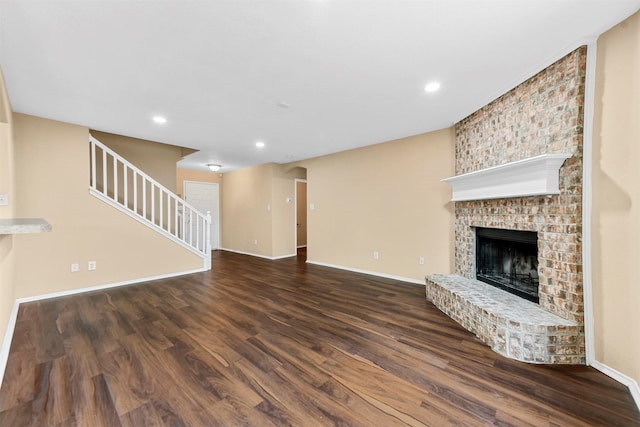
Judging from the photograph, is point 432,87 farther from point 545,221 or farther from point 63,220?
point 63,220

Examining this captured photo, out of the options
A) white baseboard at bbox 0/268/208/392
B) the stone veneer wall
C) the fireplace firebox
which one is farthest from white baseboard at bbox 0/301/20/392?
the fireplace firebox

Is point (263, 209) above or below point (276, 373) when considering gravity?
above

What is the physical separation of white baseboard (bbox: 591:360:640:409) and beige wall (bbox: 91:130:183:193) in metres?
6.30

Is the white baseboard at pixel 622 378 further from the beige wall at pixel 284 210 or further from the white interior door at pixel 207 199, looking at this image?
the white interior door at pixel 207 199

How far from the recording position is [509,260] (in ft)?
9.30

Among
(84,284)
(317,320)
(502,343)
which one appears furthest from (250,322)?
(84,284)

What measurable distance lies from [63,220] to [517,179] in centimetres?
550

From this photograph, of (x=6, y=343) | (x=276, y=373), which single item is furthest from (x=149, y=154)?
(x=276, y=373)

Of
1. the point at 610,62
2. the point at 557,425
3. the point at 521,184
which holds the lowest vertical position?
the point at 557,425

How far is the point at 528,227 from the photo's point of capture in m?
2.35

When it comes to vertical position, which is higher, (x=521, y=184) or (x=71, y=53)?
(x=71, y=53)

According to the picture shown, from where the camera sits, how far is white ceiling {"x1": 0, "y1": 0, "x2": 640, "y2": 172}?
1538 mm

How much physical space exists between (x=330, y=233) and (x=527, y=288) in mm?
3379

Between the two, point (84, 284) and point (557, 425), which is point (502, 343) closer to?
point (557, 425)
